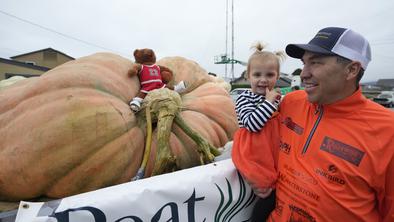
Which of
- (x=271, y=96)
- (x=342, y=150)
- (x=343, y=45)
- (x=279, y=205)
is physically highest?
(x=343, y=45)

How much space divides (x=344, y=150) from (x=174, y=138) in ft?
3.72

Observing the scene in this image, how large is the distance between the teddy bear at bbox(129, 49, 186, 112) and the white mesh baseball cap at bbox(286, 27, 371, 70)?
1247 mm

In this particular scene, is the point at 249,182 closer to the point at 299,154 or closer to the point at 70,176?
the point at 299,154

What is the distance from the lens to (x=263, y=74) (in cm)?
179

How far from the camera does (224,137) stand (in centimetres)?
252


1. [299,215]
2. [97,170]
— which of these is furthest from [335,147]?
[97,170]

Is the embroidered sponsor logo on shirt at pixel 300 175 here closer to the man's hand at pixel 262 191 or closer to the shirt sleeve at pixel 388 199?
the man's hand at pixel 262 191

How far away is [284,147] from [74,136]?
4.06ft

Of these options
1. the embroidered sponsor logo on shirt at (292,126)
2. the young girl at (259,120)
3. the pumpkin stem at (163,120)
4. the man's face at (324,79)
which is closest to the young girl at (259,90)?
the young girl at (259,120)

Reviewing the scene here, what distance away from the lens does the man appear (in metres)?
1.29

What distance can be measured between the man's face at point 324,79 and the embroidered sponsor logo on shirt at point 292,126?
0.60 feet

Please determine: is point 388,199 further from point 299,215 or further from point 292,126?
point 292,126

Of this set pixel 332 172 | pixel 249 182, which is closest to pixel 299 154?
→ pixel 332 172

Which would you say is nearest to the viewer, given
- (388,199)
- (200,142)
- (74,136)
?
(388,199)
